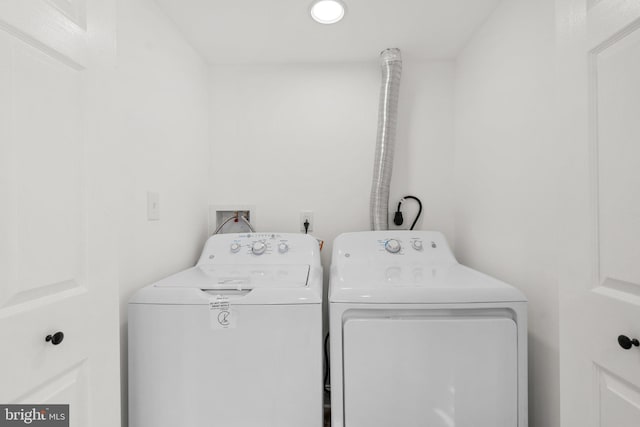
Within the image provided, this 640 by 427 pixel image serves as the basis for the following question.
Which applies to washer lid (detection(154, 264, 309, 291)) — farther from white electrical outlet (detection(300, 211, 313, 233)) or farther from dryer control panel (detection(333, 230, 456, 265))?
white electrical outlet (detection(300, 211, 313, 233))

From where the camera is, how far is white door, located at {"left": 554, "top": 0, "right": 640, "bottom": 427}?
0.62 m

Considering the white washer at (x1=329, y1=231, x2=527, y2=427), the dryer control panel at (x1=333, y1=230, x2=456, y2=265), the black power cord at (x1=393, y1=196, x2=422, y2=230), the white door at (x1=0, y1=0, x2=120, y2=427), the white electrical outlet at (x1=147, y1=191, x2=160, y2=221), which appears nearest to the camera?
the white door at (x1=0, y1=0, x2=120, y2=427)

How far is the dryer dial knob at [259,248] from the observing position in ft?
4.97

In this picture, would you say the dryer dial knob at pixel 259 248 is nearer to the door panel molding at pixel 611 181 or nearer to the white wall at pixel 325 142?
the white wall at pixel 325 142

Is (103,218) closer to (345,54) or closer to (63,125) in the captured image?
(63,125)

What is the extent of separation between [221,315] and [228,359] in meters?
0.16

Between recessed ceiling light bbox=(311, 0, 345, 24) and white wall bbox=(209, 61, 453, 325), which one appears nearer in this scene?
recessed ceiling light bbox=(311, 0, 345, 24)

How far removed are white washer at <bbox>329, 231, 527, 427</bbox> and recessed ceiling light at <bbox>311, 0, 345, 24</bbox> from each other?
1242 mm

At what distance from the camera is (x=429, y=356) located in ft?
3.32

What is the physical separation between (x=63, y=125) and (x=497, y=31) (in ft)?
5.58

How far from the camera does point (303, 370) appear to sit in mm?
1036

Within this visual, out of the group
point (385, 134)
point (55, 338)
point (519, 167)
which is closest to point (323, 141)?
point (385, 134)

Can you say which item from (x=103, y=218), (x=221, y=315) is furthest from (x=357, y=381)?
(x=103, y=218)

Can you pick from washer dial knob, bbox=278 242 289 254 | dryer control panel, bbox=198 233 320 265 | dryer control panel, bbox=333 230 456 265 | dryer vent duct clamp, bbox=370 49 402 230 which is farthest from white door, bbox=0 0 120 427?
dryer vent duct clamp, bbox=370 49 402 230
